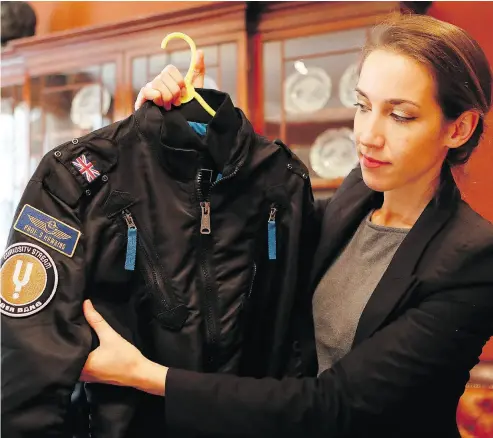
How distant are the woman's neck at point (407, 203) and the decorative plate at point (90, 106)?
176cm

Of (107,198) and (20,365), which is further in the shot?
(107,198)

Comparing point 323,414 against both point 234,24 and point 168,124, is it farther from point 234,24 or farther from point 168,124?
point 234,24

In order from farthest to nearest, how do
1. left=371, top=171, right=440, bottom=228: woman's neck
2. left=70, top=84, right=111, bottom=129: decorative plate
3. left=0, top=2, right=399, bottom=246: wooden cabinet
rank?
1. left=70, top=84, right=111, bottom=129: decorative plate
2. left=0, top=2, right=399, bottom=246: wooden cabinet
3. left=371, top=171, right=440, bottom=228: woman's neck

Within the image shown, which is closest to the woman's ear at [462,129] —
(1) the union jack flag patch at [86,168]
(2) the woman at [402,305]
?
(2) the woman at [402,305]

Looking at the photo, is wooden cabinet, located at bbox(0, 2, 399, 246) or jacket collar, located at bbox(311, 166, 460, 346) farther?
wooden cabinet, located at bbox(0, 2, 399, 246)

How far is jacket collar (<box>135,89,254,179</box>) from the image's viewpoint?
3.23 feet

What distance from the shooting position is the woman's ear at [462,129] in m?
0.97

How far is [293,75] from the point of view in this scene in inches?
85.4

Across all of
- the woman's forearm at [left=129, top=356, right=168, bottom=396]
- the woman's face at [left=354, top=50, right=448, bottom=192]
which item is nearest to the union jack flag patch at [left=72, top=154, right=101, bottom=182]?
the woman's forearm at [left=129, top=356, right=168, bottom=396]

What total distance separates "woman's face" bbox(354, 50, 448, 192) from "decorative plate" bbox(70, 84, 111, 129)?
1.79 metres

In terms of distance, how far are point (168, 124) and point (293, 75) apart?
1.28m

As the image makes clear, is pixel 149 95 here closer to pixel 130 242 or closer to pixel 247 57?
pixel 130 242

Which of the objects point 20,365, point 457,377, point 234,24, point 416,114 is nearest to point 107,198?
point 20,365

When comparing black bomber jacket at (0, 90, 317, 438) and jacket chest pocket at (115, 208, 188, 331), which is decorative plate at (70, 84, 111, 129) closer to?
black bomber jacket at (0, 90, 317, 438)
